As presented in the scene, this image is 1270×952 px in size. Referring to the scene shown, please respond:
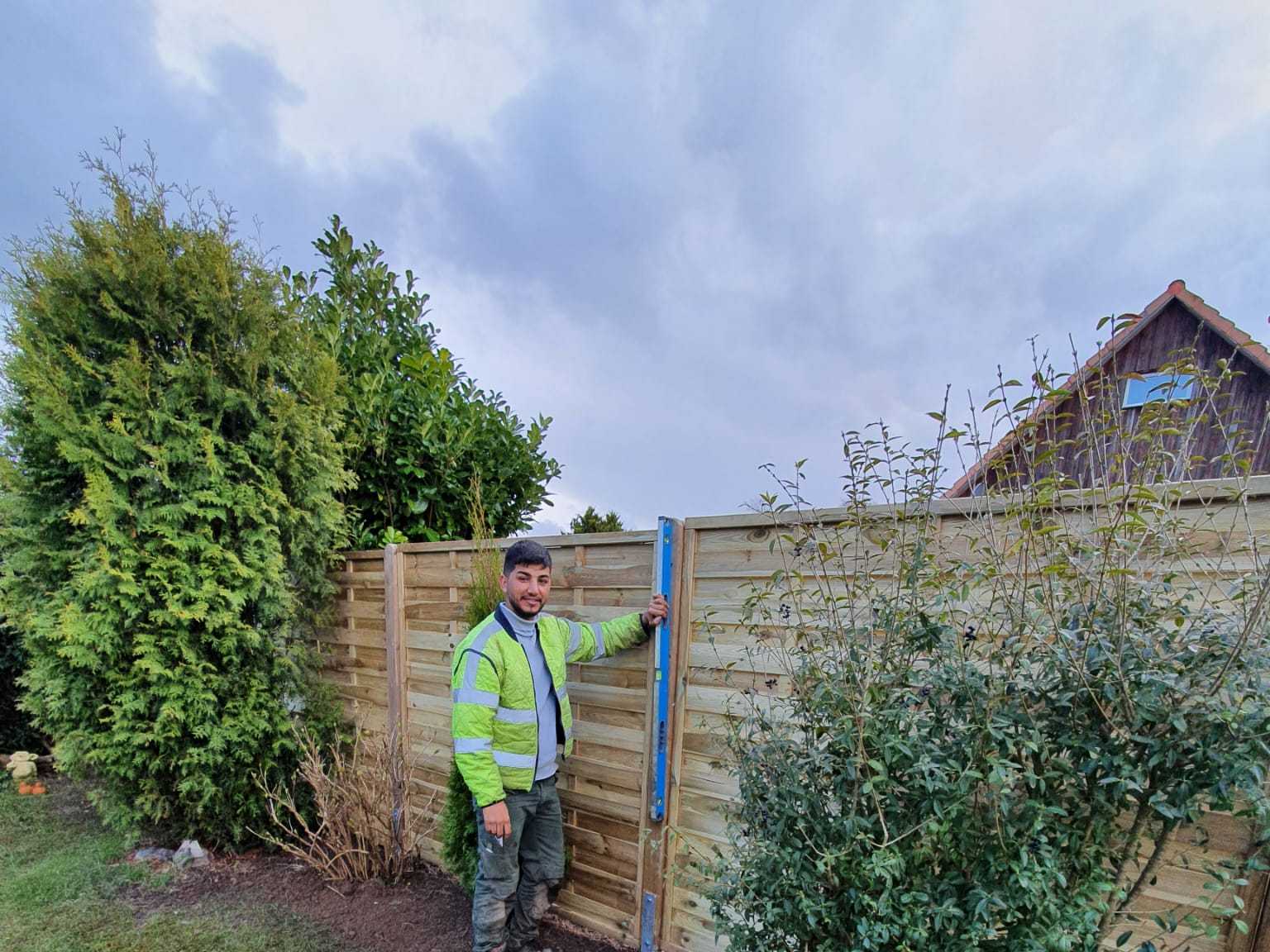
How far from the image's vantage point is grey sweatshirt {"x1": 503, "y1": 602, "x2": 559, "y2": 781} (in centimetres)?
234

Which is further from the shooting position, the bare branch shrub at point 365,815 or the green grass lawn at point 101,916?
the bare branch shrub at point 365,815

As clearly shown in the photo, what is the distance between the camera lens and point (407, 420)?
152 inches

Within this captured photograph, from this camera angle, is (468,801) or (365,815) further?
(365,815)

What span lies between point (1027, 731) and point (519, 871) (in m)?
2.20

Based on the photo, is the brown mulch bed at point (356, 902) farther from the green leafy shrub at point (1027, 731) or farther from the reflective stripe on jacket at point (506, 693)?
the green leafy shrub at point (1027, 731)

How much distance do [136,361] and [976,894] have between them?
4.26 meters

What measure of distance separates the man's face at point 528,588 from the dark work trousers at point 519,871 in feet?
2.58

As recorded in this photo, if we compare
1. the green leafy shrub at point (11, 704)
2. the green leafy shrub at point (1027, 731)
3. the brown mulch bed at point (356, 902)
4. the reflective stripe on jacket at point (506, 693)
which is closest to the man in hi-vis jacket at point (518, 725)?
the reflective stripe on jacket at point (506, 693)

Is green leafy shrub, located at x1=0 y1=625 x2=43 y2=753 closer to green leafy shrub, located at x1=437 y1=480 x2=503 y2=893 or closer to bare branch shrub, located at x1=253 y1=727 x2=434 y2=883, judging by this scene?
bare branch shrub, located at x1=253 y1=727 x2=434 y2=883

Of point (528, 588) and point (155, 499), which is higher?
point (155, 499)

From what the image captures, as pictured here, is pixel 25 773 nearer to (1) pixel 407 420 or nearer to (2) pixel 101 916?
(2) pixel 101 916

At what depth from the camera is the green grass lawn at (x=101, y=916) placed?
8.10 ft

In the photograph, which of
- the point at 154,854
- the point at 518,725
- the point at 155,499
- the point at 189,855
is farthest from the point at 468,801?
the point at 155,499

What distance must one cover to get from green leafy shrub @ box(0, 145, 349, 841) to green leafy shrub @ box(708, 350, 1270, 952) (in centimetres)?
311
